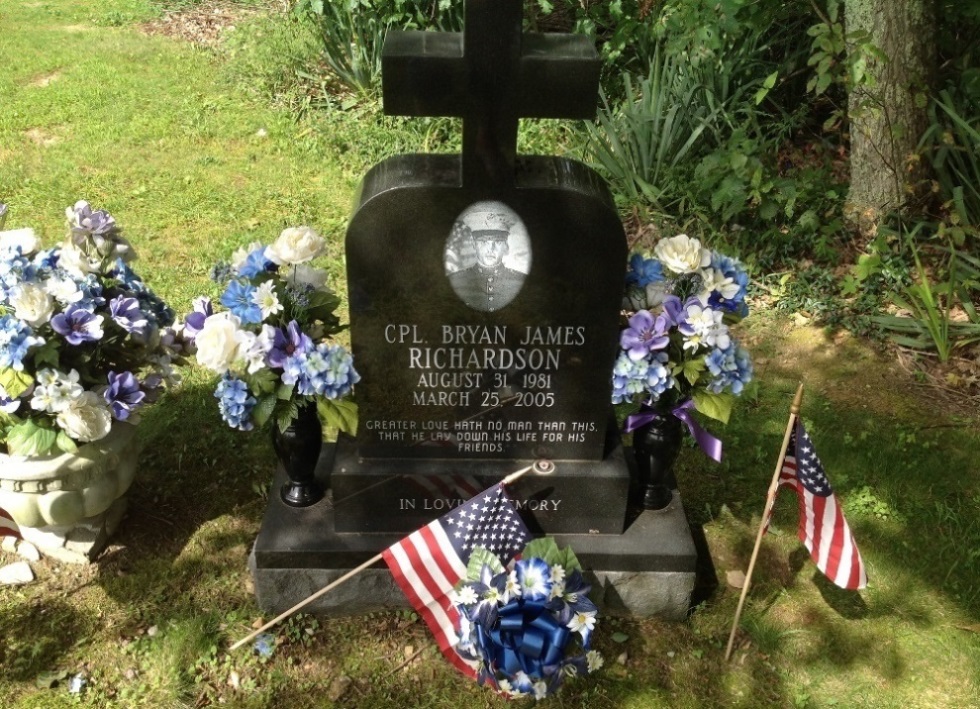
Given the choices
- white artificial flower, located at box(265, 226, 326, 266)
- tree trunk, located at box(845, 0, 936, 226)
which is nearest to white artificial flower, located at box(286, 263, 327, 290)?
white artificial flower, located at box(265, 226, 326, 266)

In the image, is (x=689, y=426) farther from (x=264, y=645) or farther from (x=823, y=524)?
(x=264, y=645)

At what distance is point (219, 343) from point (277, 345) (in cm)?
20

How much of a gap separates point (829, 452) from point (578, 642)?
1971 millimetres

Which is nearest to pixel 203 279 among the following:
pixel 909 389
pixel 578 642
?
pixel 578 642

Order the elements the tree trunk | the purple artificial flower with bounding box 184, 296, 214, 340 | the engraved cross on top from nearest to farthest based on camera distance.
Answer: the engraved cross on top → the purple artificial flower with bounding box 184, 296, 214, 340 → the tree trunk

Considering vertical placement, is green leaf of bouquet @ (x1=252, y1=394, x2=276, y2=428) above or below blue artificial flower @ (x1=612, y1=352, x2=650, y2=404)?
below

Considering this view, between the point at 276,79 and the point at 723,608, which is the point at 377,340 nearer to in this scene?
the point at 723,608

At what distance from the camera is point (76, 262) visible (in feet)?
11.5

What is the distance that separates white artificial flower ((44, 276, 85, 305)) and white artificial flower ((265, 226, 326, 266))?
2.57 ft

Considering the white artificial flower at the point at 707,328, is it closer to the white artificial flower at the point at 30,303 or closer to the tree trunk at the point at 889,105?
the white artificial flower at the point at 30,303

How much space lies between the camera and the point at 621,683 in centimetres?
337

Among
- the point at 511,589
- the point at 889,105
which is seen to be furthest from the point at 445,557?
the point at 889,105

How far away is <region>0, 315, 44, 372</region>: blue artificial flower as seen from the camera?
3211mm

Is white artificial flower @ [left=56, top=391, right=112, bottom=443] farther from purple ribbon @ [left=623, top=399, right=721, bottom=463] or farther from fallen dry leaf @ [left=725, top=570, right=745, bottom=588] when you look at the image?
fallen dry leaf @ [left=725, top=570, right=745, bottom=588]
